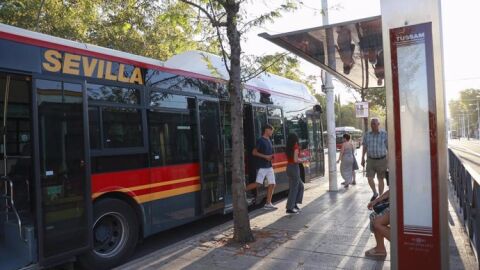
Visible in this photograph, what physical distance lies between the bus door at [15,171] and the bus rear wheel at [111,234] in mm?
843

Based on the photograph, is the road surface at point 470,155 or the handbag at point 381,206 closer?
the handbag at point 381,206

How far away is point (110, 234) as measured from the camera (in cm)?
626

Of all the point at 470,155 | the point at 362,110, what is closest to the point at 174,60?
the point at 362,110

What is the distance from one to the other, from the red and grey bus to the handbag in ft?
10.1

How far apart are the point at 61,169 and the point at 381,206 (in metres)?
3.83

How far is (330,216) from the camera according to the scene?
857 centimetres

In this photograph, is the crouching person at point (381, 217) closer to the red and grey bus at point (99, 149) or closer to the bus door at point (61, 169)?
the red and grey bus at point (99, 149)

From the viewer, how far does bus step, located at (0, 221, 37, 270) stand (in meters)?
5.03

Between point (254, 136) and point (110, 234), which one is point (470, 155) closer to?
point (254, 136)

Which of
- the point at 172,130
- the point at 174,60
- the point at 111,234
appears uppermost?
the point at 174,60

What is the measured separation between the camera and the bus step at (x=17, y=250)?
503 cm

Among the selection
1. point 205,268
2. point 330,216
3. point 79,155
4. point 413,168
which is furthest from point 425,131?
point 330,216

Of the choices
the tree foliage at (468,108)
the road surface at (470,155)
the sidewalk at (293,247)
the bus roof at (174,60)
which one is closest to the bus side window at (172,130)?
the bus roof at (174,60)

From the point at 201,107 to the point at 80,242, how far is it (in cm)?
329
